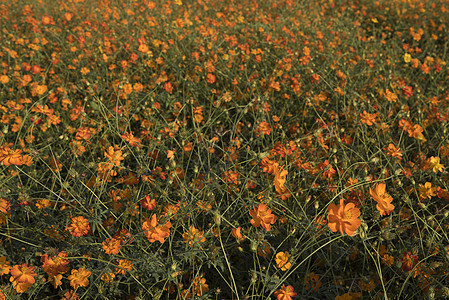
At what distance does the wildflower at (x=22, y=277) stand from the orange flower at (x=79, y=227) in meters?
0.20

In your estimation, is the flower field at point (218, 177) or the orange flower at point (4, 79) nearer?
the flower field at point (218, 177)

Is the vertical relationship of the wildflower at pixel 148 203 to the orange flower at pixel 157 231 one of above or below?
below

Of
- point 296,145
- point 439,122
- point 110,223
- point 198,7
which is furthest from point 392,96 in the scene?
point 198,7

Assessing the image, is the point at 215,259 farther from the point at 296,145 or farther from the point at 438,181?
the point at 438,181

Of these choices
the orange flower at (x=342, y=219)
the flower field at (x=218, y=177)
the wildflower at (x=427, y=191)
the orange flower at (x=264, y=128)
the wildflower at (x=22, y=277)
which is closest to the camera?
the orange flower at (x=342, y=219)

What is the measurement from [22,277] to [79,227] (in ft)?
0.87

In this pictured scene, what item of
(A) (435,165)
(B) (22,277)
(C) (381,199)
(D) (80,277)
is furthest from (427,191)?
(B) (22,277)

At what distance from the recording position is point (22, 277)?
1198 millimetres

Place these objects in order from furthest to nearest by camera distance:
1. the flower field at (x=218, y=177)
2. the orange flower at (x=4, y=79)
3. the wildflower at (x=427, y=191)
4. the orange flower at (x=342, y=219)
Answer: the orange flower at (x=4, y=79)
the wildflower at (x=427, y=191)
the flower field at (x=218, y=177)
the orange flower at (x=342, y=219)

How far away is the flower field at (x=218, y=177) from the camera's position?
1307 millimetres

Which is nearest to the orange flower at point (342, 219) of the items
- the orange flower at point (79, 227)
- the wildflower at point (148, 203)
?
the wildflower at point (148, 203)

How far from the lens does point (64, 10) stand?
4.49 m

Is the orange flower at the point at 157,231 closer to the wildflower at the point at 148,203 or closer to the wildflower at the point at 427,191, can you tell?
the wildflower at the point at 148,203

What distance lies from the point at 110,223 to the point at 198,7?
170 inches
